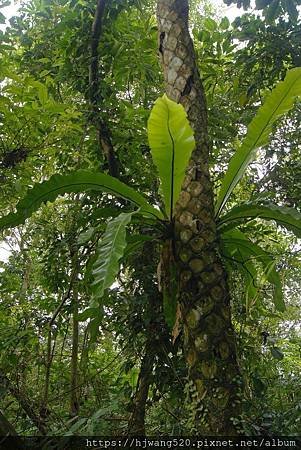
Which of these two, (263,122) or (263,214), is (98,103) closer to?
(263,122)

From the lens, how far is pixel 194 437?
1.59 meters

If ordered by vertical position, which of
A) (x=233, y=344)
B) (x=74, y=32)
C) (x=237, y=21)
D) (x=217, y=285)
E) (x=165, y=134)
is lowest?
(x=233, y=344)

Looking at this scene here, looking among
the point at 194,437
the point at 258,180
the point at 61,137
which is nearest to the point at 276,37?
the point at 258,180

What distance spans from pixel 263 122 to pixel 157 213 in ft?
2.02

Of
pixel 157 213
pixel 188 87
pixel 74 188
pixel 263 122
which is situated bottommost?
pixel 157 213

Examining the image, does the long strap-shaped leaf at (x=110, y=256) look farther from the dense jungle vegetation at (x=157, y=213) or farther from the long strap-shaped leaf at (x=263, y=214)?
the long strap-shaped leaf at (x=263, y=214)

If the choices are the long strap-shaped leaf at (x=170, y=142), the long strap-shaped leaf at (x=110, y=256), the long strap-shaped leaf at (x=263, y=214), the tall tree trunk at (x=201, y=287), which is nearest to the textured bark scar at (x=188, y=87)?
the tall tree trunk at (x=201, y=287)

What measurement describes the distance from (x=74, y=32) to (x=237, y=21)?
1.19 m

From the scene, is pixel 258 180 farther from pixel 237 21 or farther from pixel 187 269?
pixel 187 269

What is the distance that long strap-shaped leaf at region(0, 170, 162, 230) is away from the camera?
1.92 metres

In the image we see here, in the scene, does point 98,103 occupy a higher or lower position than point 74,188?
higher

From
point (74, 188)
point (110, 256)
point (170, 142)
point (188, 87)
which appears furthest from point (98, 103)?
point (110, 256)

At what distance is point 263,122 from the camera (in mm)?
1918

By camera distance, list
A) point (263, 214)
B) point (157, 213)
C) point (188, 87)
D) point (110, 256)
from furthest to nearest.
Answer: point (188, 87)
point (263, 214)
point (157, 213)
point (110, 256)
